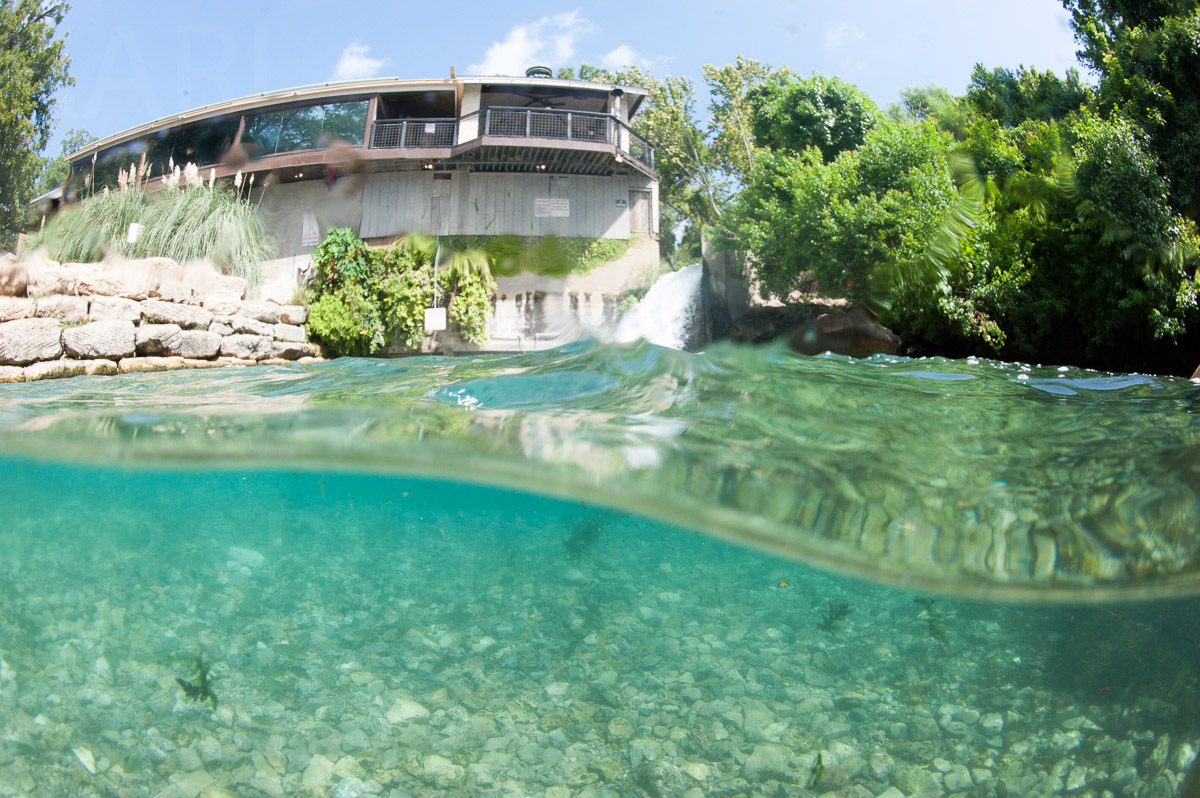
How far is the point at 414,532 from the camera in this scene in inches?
264

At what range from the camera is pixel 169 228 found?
15914 millimetres

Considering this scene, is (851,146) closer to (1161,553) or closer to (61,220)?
(1161,553)

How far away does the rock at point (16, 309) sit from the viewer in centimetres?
1065

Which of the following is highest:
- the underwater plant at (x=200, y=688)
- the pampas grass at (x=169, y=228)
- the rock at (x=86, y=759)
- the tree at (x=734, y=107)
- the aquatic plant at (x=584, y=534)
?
the tree at (x=734, y=107)

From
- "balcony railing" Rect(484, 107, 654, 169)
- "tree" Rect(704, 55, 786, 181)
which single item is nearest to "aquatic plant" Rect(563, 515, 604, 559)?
"balcony railing" Rect(484, 107, 654, 169)

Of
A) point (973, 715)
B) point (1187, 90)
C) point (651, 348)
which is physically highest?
point (1187, 90)

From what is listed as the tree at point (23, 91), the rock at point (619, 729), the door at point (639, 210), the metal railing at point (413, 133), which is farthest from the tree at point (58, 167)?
the rock at point (619, 729)

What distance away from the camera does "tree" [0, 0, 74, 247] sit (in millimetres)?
→ 17562

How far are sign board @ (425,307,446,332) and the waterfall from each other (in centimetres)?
493

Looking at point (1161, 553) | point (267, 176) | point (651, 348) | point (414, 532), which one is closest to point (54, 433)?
point (414, 532)

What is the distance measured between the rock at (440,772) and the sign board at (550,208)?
760 inches

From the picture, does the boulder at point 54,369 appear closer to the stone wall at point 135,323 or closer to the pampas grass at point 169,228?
the stone wall at point 135,323

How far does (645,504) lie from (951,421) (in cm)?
205

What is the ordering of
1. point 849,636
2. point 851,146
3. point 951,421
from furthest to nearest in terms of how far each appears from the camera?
point 851,146
point 849,636
point 951,421
